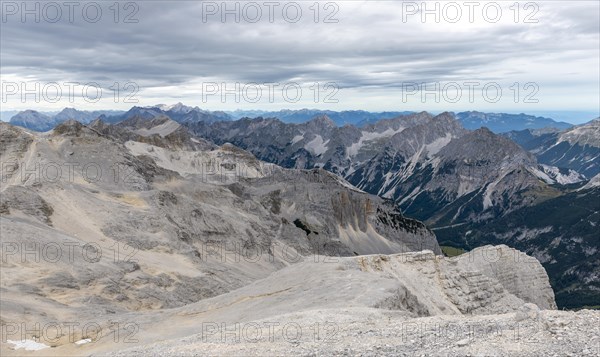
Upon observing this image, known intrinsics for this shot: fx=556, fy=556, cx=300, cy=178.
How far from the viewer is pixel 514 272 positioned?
186ft

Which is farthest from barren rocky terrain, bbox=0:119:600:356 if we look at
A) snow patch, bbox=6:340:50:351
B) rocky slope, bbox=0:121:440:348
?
rocky slope, bbox=0:121:440:348

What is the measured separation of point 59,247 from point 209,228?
46287mm

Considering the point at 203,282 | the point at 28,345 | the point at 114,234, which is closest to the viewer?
the point at 28,345

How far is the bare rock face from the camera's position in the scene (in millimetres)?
55875

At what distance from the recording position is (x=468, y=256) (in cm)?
5644

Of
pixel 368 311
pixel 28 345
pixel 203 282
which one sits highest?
pixel 368 311

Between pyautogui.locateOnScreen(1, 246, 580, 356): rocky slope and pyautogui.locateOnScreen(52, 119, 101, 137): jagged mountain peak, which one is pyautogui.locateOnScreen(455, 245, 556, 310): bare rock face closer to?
pyautogui.locateOnScreen(1, 246, 580, 356): rocky slope

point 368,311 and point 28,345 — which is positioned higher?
point 368,311

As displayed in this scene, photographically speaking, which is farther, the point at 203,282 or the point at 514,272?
the point at 203,282

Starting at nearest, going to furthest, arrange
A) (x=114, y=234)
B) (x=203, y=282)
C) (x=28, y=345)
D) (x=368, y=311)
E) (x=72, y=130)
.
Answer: (x=368, y=311), (x=28, y=345), (x=203, y=282), (x=114, y=234), (x=72, y=130)

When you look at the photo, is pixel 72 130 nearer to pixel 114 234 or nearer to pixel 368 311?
pixel 114 234

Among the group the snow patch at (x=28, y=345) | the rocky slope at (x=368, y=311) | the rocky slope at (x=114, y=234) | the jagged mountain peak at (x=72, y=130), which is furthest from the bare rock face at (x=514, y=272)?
the jagged mountain peak at (x=72, y=130)

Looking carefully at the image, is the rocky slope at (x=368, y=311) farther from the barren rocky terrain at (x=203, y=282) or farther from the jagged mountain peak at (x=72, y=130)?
the jagged mountain peak at (x=72, y=130)

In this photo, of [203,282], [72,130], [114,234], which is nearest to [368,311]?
[203,282]
